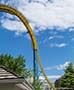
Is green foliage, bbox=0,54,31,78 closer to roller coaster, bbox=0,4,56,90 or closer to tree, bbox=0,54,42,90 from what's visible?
tree, bbox=0,54,42,90

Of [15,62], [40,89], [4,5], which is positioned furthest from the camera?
[15,62]

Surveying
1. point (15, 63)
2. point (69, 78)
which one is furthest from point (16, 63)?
point (69, 78)

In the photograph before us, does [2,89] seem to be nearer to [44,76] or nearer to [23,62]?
[44,76]

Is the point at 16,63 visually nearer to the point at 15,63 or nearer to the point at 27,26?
the point at 15,63

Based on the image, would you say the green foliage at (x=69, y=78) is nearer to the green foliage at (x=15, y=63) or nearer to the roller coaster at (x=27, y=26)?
the green foliage at (x=15, y=63)

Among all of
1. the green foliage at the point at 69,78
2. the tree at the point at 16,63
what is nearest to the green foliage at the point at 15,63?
the tree at the point at 16,63

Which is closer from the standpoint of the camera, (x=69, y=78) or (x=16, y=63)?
(x=16, y=63)

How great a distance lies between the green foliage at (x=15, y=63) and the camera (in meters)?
46.9

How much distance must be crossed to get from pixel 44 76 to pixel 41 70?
2.31 ft

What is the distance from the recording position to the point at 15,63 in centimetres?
4856

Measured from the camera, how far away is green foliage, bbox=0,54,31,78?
4687 cm

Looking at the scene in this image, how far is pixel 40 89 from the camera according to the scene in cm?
3522

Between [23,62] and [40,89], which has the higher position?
[23,62]

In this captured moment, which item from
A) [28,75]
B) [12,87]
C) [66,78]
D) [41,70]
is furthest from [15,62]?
[12,87]
